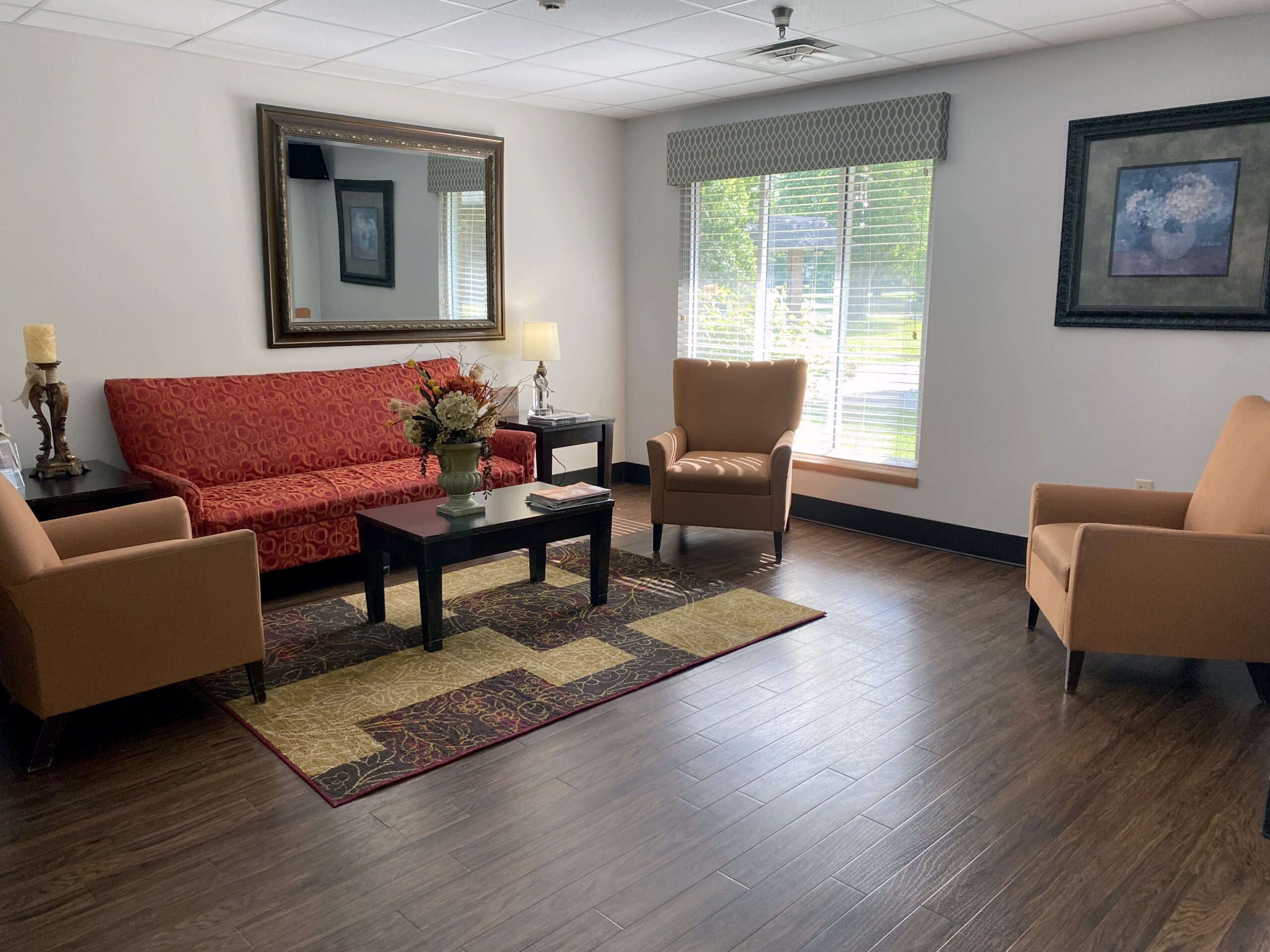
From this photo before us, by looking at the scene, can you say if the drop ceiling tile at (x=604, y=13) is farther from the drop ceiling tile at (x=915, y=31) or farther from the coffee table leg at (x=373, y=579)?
the coffee table leg at (x=373, y=579)

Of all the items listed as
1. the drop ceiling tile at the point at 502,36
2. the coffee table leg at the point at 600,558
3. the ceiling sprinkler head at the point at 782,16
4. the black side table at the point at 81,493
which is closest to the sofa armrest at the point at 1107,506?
the coffee table leg at the point at 600,558

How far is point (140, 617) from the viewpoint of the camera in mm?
2803

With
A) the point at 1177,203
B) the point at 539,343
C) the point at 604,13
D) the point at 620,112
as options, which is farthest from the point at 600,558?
the point at 620,112

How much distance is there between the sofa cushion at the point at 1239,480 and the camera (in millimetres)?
3182

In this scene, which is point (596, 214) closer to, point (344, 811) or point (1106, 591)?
point (1106, 591)

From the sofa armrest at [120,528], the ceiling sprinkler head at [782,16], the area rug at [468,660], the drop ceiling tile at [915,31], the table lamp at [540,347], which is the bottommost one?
the area rug at [468,660]

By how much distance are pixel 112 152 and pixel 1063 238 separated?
14.3 ft

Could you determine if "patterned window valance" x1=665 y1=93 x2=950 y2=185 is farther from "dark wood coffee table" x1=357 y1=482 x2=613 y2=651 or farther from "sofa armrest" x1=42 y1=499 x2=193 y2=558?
"sofa armrest" x1=42 y1=499 x2=193 y2=558

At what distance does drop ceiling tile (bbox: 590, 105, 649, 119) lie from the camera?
19.2ft

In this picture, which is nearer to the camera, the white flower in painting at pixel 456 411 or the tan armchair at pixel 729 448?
the white flower in painting at pixel 456 411

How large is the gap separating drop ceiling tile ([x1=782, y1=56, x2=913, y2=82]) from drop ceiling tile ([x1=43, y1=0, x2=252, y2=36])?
A: 2.70 meters

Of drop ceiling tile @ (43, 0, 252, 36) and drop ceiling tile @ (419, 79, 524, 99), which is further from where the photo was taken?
drop ceiling tile @ (419, 79, 524, 99)

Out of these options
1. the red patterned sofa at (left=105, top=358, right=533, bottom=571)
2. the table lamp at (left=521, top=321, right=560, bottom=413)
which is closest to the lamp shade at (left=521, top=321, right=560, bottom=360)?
the table lamp at (left=521, top=321, right=560, bottom=413)

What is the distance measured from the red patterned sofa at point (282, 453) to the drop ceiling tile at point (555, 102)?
1.83 m
